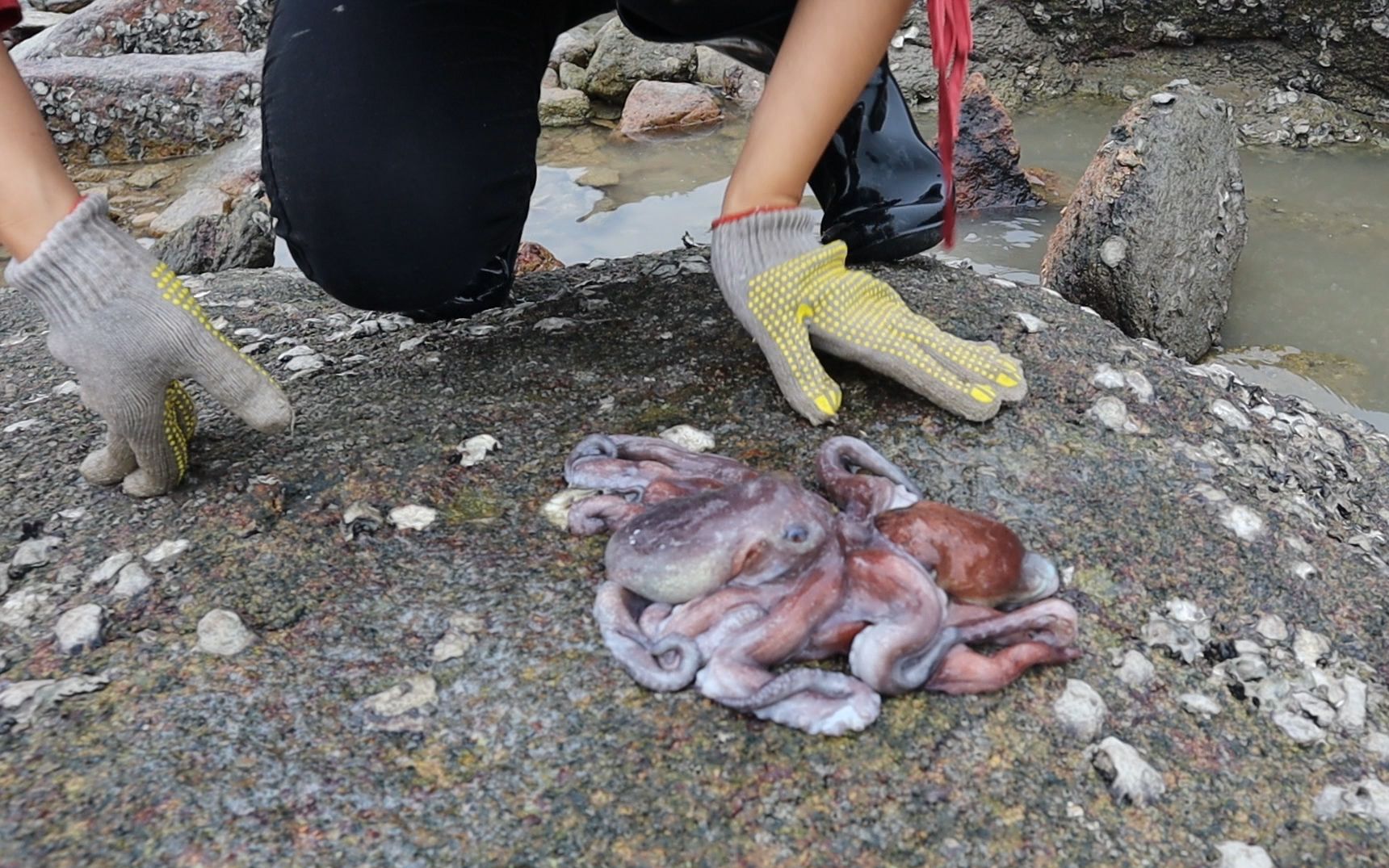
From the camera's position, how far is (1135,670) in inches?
66.4

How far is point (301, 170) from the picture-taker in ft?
7.93

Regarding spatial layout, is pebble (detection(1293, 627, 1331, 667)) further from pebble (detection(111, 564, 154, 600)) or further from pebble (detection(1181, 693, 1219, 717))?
pebble (detection(111, 564, 154, 600))

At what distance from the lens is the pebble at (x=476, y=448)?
211cm

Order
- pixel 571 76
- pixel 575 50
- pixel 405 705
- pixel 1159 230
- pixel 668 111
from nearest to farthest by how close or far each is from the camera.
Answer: pixel 405 705
pixel 1159 230
pixel 668 111
pixel 571 76
pixel 575 50

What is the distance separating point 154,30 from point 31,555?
8904 millimetres

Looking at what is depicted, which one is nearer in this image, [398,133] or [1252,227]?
[398,133]

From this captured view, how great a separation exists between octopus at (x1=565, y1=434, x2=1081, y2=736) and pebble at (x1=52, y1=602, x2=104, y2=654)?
0.82 meters

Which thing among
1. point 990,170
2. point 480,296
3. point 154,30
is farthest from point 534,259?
point 154,30

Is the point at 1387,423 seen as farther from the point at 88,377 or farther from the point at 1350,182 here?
the point at 88,377

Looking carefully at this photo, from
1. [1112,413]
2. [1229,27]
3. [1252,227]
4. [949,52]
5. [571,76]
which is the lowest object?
[1252,227]

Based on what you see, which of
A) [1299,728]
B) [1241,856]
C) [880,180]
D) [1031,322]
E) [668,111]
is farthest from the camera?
[668,111]

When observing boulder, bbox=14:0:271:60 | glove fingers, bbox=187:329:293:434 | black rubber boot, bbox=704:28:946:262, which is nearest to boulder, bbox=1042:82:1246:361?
black rubber boot, bbox=704:28:946:262

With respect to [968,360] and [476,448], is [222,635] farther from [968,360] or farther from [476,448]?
[968,360]

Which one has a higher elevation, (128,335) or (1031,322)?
(128,335)
